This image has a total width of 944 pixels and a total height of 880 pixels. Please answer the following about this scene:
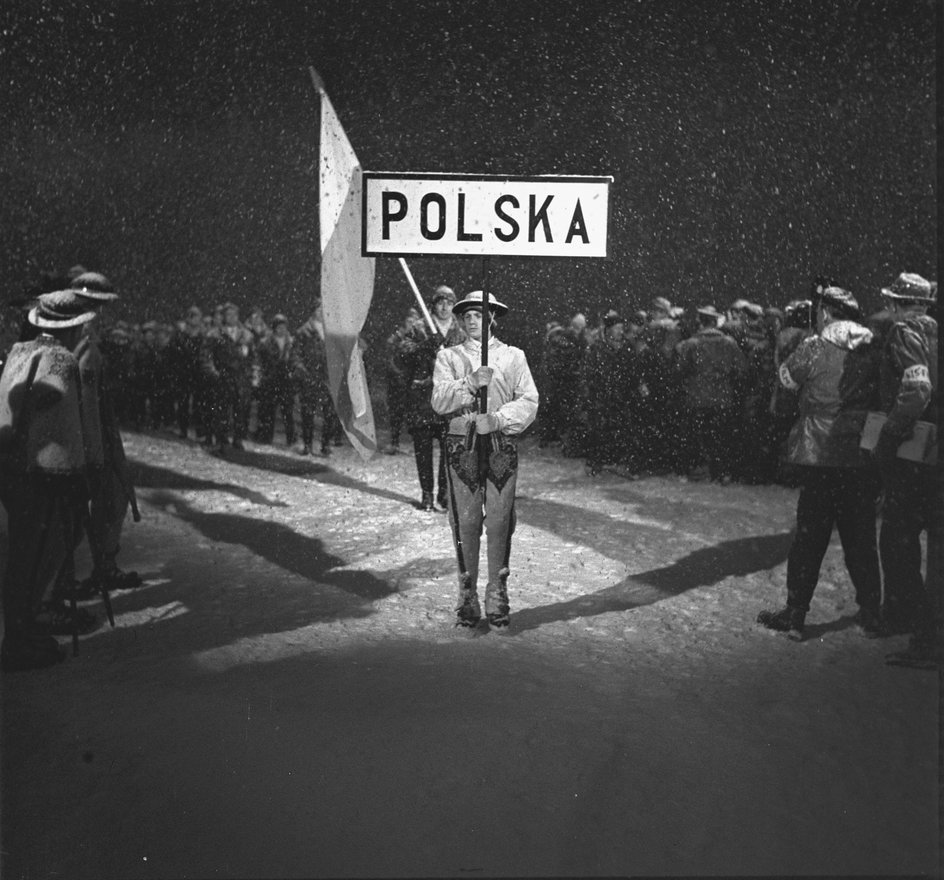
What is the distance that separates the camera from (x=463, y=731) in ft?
10.9

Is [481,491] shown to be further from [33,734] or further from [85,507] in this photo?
[33,734]

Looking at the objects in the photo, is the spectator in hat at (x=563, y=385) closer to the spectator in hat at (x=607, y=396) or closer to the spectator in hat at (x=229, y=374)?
the spectator in hat at (x=607, y=396)

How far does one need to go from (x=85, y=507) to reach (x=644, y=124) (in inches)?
274

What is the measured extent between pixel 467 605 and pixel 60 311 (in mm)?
2198

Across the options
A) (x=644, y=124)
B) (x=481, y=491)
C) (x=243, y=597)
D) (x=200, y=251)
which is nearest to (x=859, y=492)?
(x=481, y=491)

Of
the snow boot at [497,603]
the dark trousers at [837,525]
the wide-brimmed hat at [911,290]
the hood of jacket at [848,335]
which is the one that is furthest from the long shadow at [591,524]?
the wide-brimmed hat at [911,290]

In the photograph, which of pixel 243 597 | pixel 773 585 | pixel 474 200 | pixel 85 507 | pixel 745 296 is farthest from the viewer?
pixel 745 296

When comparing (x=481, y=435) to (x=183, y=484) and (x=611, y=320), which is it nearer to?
(x=183, y=484)

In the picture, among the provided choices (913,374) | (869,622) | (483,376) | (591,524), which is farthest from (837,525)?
(591,524)

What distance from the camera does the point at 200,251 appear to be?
14148 mm

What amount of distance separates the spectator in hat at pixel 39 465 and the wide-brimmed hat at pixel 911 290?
11.2ft

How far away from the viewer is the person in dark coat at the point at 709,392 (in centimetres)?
848

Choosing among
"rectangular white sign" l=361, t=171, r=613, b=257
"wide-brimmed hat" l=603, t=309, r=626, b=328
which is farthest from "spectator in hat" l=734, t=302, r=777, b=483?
"rectangular white sign" l=361, t=171, r=613, b=257

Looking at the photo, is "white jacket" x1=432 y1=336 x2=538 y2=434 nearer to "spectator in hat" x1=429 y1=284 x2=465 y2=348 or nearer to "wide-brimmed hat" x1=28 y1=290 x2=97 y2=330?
"wide-brimmed hat" x1=28 y1=290 x2=97 y2=330
